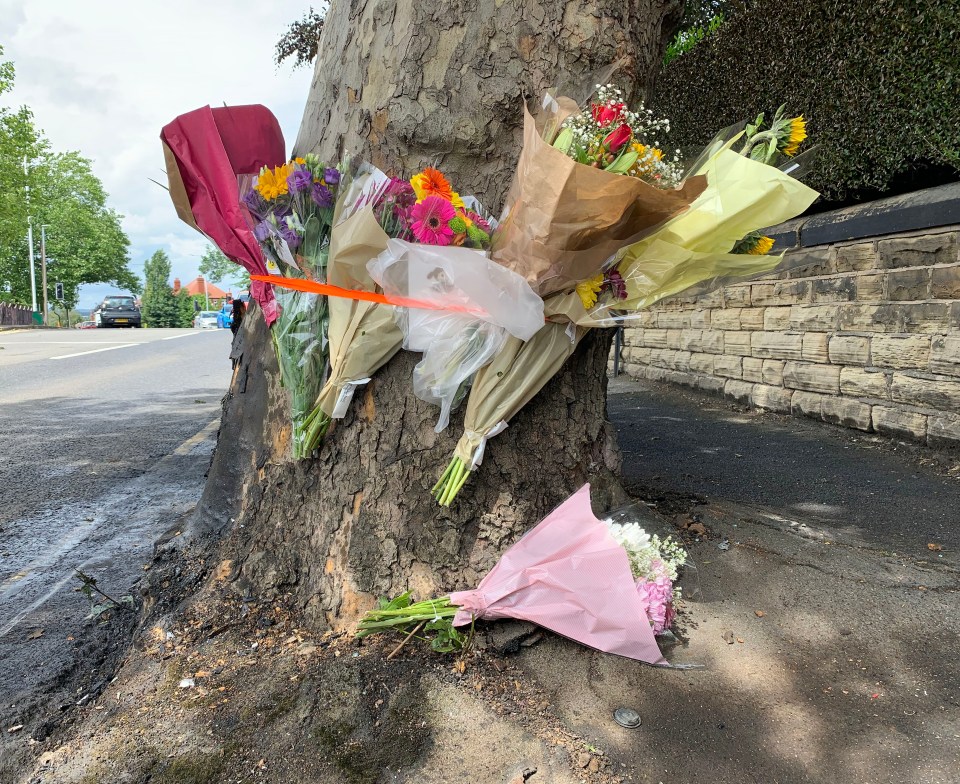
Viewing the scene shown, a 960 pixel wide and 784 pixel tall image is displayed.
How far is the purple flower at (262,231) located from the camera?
2418 millimetres

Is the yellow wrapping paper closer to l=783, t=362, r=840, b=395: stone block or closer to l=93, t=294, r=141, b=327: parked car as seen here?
l=783, t=362, r=840, b=395: stone block

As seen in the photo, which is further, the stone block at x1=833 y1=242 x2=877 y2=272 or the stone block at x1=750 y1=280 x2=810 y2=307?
the stone block at x1=750 y1=280 x2=810 y2=307

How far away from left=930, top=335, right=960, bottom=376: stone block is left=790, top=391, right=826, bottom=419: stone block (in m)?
1.27

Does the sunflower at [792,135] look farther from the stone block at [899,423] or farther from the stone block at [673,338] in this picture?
the stone block at [673,338]

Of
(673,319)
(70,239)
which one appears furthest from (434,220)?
(70,239)

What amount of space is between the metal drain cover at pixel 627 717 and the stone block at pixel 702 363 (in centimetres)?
667

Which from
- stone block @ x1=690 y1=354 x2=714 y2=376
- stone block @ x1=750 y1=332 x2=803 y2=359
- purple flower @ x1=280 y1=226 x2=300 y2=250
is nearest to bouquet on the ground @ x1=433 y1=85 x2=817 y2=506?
purple flower @ x1=280 y1=226 x2=300 y2=250

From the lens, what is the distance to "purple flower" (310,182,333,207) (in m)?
2.37

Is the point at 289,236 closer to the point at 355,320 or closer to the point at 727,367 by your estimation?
the point at 355,320

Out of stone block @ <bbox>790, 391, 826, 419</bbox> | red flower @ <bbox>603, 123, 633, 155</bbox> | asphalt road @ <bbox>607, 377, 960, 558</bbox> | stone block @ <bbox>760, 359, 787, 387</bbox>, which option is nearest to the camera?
red flower @ <bbox>603, 123, 633, 155</bbox>

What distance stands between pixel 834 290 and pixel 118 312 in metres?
38.3

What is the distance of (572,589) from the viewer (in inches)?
86.8

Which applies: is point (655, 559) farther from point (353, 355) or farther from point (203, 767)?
point (203, 767)

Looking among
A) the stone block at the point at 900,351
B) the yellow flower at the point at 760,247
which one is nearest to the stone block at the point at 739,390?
the stone block at the point at 900,351
